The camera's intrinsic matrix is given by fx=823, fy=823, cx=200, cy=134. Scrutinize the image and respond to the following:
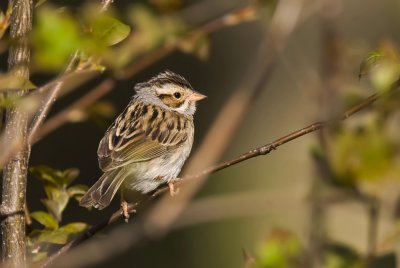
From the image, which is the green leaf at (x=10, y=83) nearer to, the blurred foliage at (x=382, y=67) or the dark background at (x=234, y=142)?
the blurred foliage at (x=382, y=67)

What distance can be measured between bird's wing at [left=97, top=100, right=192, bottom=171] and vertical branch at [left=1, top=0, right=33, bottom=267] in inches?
66.8

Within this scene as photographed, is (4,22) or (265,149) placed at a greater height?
(265,149)

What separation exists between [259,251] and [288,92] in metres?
9.09

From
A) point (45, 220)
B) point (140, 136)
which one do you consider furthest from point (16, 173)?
point (140, 136)

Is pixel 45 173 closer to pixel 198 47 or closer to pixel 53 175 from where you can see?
pixel 53 175

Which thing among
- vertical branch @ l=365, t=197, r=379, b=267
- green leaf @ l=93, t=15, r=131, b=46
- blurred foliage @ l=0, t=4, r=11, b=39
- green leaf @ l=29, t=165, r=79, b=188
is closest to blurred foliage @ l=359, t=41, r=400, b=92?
vertical branch @ l=365, t=197, r=379, b=267

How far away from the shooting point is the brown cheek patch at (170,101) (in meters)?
5.61

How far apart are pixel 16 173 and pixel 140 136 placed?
7.31 ft

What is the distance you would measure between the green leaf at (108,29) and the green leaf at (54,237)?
3.12 ft

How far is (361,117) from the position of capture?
1942 mm

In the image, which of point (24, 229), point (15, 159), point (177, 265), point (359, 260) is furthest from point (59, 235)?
point (177, 265)

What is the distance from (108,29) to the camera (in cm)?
216

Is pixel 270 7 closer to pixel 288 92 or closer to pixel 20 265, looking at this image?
pixel 20 265

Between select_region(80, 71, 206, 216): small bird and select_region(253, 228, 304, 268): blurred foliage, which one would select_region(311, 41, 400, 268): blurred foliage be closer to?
select_region(253, 228, 304, 268): blurred foliage
